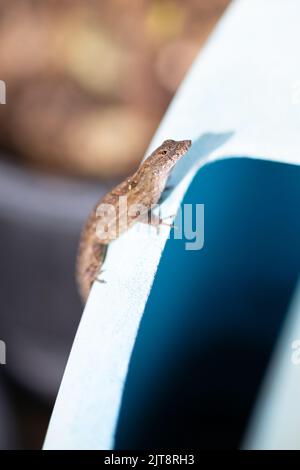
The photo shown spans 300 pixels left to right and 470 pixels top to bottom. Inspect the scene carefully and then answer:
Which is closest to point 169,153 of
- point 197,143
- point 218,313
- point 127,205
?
point 197,143

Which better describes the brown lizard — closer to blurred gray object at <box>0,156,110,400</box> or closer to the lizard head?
the lizard head

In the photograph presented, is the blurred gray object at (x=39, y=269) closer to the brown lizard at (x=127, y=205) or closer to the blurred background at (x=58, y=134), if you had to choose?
the blurred background at (x=58, y=134)

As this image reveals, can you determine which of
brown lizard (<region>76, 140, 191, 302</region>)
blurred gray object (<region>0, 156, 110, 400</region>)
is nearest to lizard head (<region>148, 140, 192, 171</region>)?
brown lizard (<region>76, 140, 191, 302</region>)

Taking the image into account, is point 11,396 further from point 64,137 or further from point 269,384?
point 269,384

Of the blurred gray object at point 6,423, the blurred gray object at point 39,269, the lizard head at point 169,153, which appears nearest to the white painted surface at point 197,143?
the lizard head at point 169,153

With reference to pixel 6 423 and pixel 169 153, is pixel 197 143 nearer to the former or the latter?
pixel 169 153

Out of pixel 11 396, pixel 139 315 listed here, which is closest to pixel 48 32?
pixel 11 396

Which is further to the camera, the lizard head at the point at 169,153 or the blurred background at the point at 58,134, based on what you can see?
the blurred background at the point at 58,134
